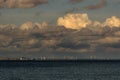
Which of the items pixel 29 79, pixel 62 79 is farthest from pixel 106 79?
pixel 29 79

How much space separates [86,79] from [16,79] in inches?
834

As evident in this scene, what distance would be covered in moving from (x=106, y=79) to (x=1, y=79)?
104 ft

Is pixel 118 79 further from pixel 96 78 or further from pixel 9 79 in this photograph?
pixel 9 79

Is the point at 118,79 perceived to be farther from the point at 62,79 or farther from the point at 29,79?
the point at 29,79

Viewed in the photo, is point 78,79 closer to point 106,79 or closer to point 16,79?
point 106,79

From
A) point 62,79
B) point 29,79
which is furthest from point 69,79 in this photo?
point 29,79

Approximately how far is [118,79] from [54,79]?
63.4 ft

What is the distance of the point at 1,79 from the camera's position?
151m

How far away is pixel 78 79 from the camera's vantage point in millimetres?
150250

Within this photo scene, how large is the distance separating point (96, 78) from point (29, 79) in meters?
20.7

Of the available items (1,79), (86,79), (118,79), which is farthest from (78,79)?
(1,79)

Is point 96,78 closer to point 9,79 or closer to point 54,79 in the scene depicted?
point 54,79

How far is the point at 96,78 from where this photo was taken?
15525 centimetres

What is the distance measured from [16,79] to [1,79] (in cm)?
459
